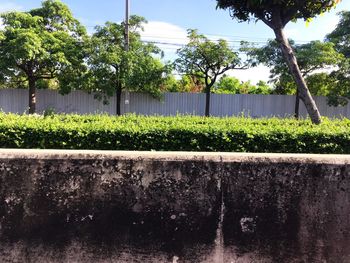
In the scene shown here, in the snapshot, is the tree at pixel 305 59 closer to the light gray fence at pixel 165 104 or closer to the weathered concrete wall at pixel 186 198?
the light gray fence at pixel 165 104

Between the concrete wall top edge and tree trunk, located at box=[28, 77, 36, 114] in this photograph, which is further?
tree trunk, located at box=[28, 77, 36, 114]

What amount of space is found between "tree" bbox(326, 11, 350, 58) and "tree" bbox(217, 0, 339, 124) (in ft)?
55.4

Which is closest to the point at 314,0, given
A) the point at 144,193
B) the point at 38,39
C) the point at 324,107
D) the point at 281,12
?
the point at 281,12

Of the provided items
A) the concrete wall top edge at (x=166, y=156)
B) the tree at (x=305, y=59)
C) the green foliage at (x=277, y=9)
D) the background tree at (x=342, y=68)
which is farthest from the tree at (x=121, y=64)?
the concrete wall top edge at (x=166, y=156)

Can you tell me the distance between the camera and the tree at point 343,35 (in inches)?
966

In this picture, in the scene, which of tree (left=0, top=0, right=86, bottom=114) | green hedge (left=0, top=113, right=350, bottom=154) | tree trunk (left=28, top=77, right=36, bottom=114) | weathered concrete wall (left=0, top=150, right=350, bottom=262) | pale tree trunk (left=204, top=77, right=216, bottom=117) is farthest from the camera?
pale tree trunk (left=204, top=77, right=216, bottom=117)

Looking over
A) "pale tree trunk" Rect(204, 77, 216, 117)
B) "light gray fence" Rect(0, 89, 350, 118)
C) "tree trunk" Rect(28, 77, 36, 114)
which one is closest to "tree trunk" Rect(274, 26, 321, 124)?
"light gray fence" Rect(0, 89, 350, 118)

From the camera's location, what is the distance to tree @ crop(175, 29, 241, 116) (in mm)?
22750

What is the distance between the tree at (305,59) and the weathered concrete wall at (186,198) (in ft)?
66.8

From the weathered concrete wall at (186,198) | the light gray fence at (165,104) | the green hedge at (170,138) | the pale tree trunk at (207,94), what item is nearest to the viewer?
the weathered concrete wall at (186,198)

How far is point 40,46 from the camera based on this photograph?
20156 millimetres

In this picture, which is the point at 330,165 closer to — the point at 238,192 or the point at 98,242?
the point at 238,192

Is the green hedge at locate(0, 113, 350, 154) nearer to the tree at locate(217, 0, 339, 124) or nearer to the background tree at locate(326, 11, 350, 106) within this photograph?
the tree at locate(217, 0, 339, 124)

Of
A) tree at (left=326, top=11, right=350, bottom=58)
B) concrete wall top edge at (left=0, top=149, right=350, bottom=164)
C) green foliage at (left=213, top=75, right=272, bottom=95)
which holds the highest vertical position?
tree at (left=326, top=11, right=350, bottom=58)
